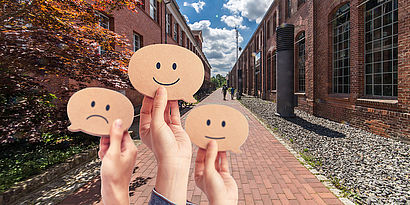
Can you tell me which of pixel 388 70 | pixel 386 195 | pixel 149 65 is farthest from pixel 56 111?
pixel 388 70

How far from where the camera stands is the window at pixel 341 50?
8125mm

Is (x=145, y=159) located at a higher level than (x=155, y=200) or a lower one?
lower

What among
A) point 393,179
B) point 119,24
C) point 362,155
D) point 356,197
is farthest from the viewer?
point 119,24

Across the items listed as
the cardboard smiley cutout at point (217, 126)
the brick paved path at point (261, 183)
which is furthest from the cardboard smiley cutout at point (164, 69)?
the brick paved path at point (261, 183)

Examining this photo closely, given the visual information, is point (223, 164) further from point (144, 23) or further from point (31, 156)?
point (144, 23)

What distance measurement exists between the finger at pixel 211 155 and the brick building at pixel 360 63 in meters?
7.17

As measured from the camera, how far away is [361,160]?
4.11 meters

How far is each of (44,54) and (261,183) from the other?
435cm

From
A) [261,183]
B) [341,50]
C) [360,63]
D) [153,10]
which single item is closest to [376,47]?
[360,63]

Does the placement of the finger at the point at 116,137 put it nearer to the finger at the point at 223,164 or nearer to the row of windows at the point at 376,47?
the finger at the point at 223,164

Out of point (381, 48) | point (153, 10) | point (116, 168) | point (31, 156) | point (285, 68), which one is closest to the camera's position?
point (116, 168)

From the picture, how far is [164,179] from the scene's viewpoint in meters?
0.77

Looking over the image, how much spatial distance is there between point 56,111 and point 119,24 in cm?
668

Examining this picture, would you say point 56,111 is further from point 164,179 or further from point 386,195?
point 386,195
